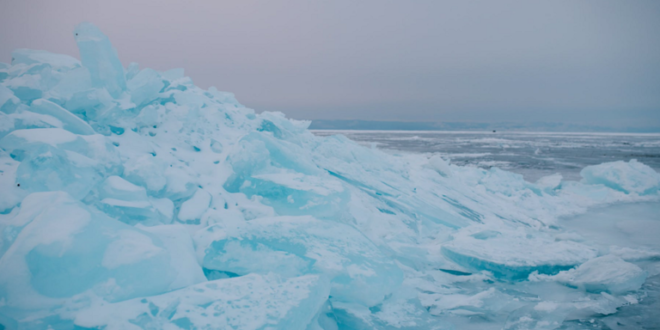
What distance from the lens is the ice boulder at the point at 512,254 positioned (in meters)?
3.16

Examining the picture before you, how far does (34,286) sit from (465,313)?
8.54 ft

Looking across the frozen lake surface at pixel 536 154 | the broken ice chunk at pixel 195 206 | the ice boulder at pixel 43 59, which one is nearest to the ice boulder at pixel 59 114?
the broken ice chunk at pixel 195 206

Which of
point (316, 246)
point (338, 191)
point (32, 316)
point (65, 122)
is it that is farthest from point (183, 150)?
point (32, 316)

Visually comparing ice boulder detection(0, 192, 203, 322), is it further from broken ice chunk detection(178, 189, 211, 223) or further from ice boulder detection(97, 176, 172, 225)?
broken ice chunk detection(178, 189, 211, 223)

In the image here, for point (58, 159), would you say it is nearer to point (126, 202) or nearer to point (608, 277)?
point (126, 202)

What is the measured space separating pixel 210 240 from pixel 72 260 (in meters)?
0.77

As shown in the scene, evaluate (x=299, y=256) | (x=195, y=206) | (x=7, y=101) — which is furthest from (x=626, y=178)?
(x=7, y=101)

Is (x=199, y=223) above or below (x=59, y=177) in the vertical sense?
below

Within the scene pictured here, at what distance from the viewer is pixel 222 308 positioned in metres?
1.67

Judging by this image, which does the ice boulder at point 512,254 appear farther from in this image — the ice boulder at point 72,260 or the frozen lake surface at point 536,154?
the frozen lake surface at point 536,154

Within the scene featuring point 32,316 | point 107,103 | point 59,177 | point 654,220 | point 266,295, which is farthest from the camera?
point 654,220

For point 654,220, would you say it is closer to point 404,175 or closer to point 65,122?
point 404,175

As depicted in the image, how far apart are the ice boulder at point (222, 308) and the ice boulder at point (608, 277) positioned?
2411mm

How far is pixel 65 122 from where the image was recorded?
276cm
